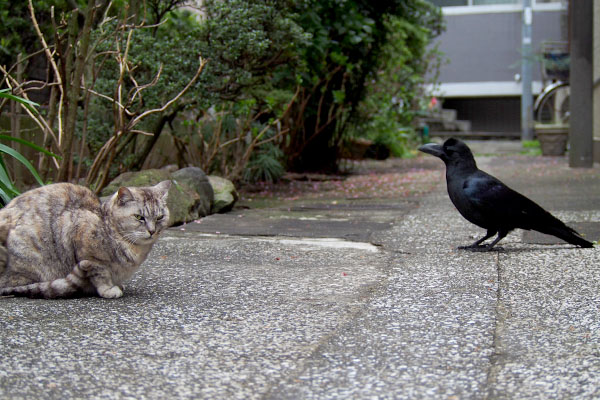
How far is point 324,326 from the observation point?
2631 mm

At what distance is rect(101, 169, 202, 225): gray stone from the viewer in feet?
18.3

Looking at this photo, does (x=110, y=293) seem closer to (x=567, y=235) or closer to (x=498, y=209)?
(x=498, y=209)

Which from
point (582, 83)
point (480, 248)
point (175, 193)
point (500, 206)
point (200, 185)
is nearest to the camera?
point (500, 206)

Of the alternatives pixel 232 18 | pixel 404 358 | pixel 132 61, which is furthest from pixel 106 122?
pixel 404 358

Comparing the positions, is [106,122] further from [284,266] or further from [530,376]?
[530,376]

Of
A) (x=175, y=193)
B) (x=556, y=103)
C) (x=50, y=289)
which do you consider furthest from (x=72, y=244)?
(x=556, y=103)

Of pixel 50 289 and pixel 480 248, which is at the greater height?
pixel 50 289

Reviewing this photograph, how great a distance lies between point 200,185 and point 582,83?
21.1 feet

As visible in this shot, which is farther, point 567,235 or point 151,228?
point 567,235

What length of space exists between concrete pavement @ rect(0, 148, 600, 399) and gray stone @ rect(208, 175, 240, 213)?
166cm

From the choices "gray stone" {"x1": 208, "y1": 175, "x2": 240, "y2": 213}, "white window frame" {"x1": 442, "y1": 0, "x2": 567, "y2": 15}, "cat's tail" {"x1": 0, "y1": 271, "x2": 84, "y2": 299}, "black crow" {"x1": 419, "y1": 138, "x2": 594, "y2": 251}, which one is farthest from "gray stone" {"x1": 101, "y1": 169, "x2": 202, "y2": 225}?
"white window frame" {"x1": 442, "y1": 0, "x2": 567, "y2": 15}

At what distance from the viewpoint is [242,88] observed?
6.86 m

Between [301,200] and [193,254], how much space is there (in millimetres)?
3267

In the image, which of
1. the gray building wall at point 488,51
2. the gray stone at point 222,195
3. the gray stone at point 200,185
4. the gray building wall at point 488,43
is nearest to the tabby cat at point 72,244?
the gray stone at point 200,185
